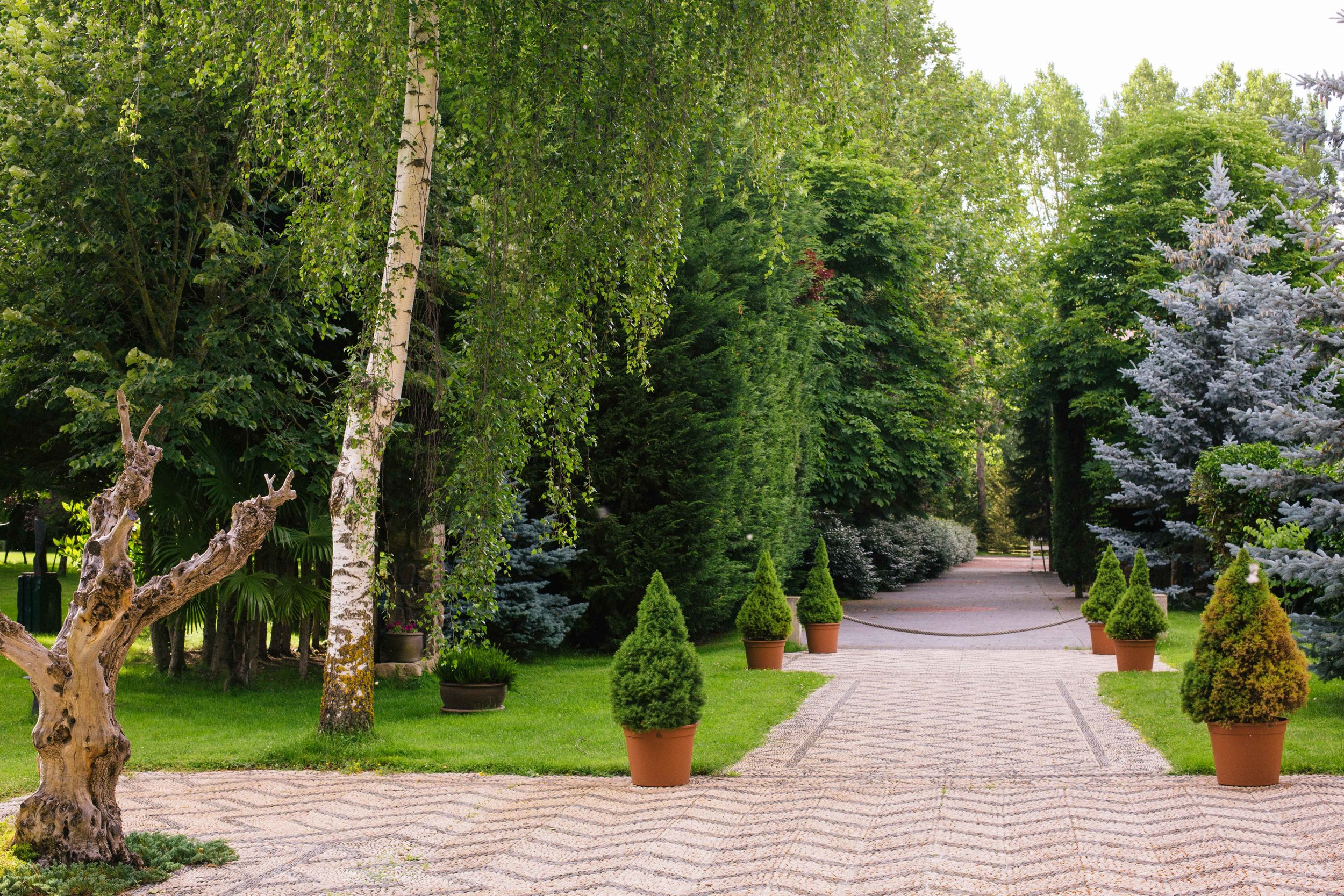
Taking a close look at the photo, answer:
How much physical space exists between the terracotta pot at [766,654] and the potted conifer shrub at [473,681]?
11.9 ft

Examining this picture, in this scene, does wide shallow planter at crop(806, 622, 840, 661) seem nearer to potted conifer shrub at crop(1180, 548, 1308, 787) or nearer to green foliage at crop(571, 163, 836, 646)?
green foliage at crop(571, 163, 836, 646)

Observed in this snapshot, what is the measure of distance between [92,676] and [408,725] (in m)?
5.10

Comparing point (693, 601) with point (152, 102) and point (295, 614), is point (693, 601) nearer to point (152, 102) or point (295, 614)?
point (295, 614)

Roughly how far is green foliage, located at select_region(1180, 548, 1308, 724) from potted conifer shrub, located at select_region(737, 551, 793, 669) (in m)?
6.60

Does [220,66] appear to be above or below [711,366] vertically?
above

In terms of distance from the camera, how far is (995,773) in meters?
7.73

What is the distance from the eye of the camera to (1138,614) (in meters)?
12.7

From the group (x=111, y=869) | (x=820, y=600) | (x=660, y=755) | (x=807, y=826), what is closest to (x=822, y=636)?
(x=820, y=600)

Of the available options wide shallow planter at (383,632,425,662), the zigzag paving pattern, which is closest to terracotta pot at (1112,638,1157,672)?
the zigzag paving pattern

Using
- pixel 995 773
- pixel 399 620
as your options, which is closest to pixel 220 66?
pixel 399 620

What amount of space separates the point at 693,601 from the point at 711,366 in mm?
3349

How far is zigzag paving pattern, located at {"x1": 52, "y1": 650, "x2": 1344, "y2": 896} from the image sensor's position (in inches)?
205

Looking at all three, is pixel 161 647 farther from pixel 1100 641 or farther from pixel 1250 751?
pixel 1100 641

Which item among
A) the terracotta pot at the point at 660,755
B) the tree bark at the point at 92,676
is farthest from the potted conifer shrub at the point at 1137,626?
the tree bark at the point at 92,676
